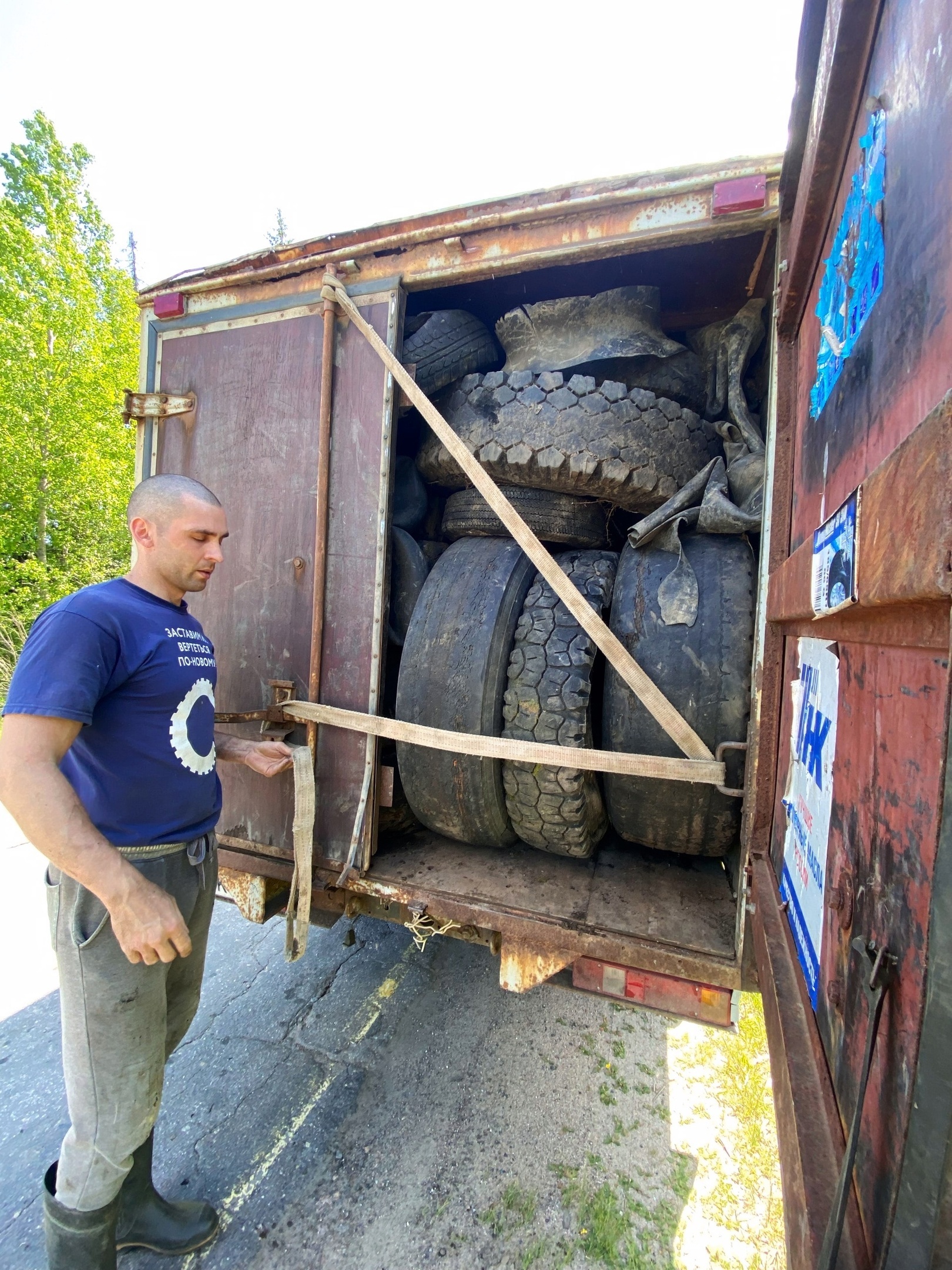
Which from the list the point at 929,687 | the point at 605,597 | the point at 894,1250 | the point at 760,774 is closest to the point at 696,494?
the point at 605,597

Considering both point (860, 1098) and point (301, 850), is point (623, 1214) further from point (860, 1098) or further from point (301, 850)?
point (860, 1098)

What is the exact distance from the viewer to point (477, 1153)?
1935 millimetres

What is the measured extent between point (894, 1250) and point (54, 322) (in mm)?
14251

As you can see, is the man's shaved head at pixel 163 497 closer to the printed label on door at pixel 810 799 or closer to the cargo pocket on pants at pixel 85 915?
the cargo pocket on pants at pixel 85 915

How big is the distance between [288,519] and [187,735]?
3.12ft

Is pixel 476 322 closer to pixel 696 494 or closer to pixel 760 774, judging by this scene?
pixel 696 494

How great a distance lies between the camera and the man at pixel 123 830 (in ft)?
4.28

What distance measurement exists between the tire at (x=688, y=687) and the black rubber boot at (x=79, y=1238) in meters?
1.74

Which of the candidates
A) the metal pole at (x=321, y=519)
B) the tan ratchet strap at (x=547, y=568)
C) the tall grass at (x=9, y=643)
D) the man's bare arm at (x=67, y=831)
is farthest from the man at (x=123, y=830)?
the tall grass at (x=9, y=643)

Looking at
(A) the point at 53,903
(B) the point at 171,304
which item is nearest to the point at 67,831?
(A) the point at 53,903

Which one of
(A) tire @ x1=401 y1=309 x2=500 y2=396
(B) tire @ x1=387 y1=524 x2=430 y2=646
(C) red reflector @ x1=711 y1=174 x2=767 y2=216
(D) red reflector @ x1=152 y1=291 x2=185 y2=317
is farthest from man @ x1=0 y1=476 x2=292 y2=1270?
(C) red reflector @ x1=711 y1=174 x2=767 y2=216

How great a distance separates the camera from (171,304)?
2461 mm

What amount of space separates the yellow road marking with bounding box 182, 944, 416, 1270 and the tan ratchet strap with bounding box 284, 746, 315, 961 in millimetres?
547

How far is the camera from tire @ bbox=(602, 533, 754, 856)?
1.78m
